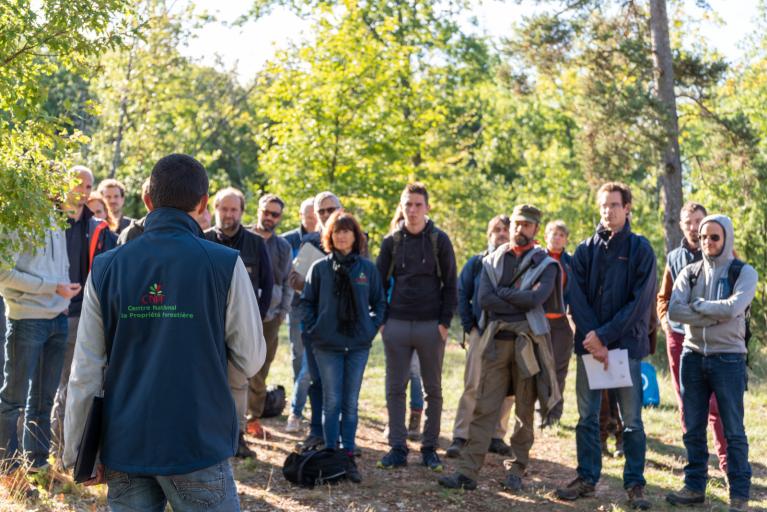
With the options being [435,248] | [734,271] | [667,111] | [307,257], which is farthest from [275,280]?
[667,111]

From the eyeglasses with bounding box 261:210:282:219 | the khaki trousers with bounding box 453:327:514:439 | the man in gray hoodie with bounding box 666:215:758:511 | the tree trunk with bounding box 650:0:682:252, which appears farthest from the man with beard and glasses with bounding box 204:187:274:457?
the tree trunk with bounding box 650:0:682:252

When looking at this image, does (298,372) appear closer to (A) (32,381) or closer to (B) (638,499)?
(A) (32,381)

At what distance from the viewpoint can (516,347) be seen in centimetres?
684

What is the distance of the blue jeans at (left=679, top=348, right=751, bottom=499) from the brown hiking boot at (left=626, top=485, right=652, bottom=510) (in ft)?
1.52

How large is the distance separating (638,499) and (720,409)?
0.93 meters

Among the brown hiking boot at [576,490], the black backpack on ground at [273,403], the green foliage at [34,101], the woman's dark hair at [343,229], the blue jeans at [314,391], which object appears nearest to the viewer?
the green foliage at [34,101]

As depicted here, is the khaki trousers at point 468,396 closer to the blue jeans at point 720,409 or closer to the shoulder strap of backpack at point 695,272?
the blue jeans at point 720,409

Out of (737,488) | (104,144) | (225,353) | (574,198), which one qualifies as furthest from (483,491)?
(574,198)

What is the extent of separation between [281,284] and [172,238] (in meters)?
5.30

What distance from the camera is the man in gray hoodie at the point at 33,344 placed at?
19.7ft

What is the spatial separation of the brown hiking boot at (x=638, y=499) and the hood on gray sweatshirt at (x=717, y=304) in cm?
118

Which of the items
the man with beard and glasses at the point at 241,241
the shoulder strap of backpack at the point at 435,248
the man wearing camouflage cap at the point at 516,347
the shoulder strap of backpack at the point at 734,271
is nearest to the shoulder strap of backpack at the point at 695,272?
the shoulder strap of backpack at the point at 734,271

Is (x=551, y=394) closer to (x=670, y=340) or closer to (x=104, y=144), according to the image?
(x=670, y=340)

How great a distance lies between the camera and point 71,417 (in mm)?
3314
